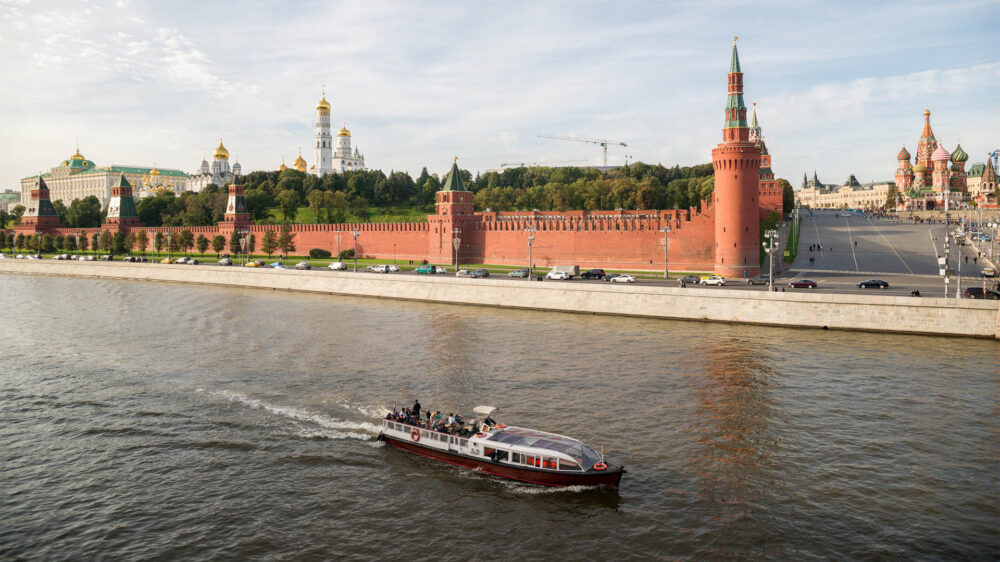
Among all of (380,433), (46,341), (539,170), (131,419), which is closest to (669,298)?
(380,433)

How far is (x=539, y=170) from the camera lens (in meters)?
136

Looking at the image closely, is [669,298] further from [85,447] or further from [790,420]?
[85,447]

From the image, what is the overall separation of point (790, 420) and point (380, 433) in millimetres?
12592

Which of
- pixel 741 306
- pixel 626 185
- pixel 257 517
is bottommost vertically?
pixel 257 517

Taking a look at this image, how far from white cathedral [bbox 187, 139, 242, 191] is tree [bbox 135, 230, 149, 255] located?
61075 mm

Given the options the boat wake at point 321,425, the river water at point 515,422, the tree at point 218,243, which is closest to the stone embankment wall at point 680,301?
the river water at point 515,422

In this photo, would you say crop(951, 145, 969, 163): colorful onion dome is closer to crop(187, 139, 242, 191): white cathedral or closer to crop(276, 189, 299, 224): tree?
crop(276, 189, 299, 224): tree

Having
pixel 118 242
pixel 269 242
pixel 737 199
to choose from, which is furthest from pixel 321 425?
pixel 118 242

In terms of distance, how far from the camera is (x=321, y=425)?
22359 millimetres

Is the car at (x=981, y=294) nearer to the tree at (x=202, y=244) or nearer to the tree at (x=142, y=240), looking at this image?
the tree at (x=202, y=244)

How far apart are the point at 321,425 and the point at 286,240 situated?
209 ft

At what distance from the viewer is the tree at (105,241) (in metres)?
96.2

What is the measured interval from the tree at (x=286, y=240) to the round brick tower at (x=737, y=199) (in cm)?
5001

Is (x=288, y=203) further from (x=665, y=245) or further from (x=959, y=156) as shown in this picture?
(x=959, y=156)
